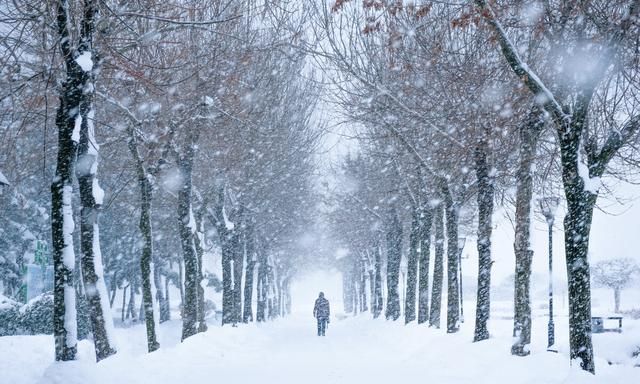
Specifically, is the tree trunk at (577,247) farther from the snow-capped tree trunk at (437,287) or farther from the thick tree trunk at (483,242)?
the snow-capped tree trunk at (437,287)

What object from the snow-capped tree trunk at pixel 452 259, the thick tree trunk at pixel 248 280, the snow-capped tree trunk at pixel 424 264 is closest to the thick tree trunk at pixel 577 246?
the snow-capped tree trunk at pixel 452 259

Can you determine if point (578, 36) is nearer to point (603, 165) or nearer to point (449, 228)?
point (603, 165)

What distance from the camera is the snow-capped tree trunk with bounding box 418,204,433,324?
2209cm

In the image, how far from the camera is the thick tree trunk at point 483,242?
13758 millimetres

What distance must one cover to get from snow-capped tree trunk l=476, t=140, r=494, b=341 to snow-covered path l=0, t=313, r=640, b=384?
24.0 inches

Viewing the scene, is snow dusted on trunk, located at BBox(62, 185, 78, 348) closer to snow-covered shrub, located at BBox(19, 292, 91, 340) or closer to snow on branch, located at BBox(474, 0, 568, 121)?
snow on branch, located at BBox(474, 0, 568, 121)

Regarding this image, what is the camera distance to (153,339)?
1450 centimetres

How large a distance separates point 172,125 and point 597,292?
313 feet

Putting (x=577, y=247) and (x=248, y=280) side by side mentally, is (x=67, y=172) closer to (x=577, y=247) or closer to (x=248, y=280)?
(x=577, y=247)

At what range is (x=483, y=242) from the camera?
47.4 feet

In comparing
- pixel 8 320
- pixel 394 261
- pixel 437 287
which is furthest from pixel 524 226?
pixel 8 320

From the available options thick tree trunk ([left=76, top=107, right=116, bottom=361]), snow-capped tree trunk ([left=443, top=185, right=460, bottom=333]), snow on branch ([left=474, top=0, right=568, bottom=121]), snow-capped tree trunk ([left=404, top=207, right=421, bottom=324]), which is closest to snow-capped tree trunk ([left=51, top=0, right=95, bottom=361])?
thick tree trunk ([left=76, top=107, right=116, bottom=361])

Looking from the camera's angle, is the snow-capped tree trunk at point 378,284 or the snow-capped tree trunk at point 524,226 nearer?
the snow-capped tree trunk at point 524,226

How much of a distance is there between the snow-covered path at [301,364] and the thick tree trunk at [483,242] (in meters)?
0.61
